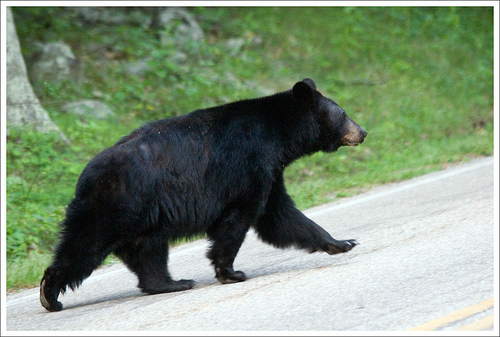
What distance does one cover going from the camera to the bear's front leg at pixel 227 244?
548 cm

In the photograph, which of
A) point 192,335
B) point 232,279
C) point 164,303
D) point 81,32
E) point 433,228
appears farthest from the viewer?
point 81,32

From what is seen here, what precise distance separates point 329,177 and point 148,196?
567 centimetres

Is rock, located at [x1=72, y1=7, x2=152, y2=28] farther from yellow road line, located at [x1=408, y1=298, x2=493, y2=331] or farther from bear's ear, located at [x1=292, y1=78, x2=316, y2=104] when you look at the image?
yellow road line, located at [x1=408, y1=298, x2=493, y2=331]

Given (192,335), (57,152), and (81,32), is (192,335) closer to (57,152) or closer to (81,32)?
(57,152)

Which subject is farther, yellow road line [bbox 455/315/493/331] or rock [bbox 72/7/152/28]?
rock [bbox 72/7/152/28]

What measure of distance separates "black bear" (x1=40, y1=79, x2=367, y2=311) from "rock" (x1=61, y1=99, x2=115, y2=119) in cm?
643

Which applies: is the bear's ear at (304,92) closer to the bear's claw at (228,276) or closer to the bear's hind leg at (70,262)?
the bear's claw at (228,276)

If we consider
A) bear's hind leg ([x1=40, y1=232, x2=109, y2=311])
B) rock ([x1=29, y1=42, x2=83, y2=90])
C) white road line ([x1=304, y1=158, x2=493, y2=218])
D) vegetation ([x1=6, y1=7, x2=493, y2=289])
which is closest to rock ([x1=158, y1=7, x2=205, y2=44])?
vegetation ([x1=6, y1=7, x2=493, y2=289])

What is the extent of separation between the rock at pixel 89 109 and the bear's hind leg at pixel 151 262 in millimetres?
6608

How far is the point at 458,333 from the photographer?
3.79 metres

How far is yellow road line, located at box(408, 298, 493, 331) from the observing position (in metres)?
3.91

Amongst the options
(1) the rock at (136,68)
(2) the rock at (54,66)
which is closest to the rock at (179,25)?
(1) the rock at (136,68)

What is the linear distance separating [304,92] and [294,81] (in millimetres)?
8366

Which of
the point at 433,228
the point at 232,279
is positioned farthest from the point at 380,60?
the point at 232,279
